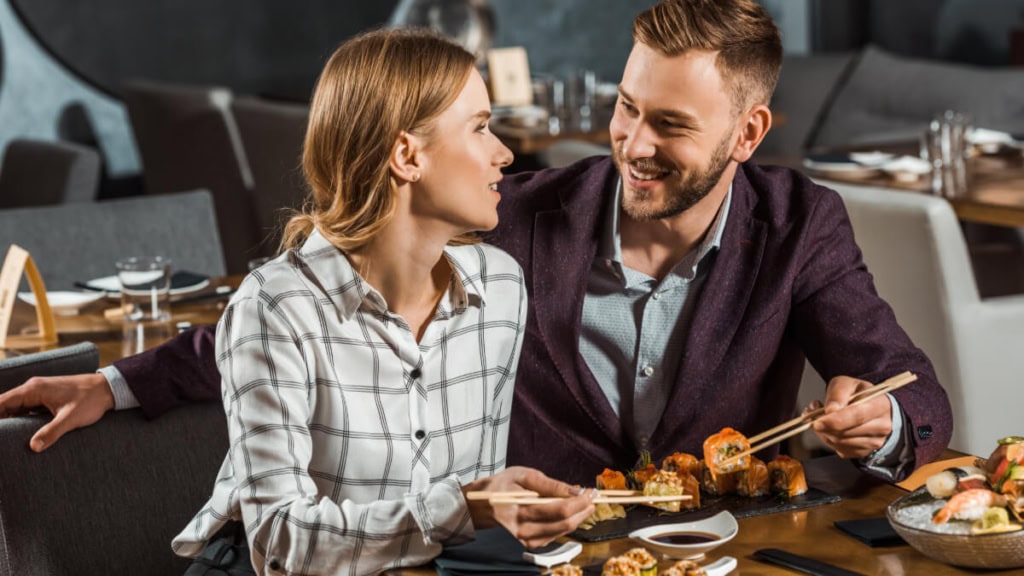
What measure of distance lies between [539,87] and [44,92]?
8.68 feet

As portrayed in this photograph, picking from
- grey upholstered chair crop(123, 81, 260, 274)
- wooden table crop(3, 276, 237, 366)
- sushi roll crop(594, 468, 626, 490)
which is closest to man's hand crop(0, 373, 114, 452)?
wooden table crop(3, 276, 237, 366)

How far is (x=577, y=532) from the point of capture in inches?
64.2

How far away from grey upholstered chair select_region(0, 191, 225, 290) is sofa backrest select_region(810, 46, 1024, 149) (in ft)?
8.50

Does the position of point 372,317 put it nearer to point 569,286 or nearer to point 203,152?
point 569,286

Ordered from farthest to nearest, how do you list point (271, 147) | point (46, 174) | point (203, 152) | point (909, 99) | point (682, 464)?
point (909, 99), point (203, 152), point (271, 147), point (46, 174), point (682, 464)

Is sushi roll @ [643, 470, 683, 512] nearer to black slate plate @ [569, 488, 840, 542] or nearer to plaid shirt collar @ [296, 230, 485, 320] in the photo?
black slate plate @ [569, 488, 840, 542]

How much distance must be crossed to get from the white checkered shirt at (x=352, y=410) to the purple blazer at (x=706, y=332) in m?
0.11

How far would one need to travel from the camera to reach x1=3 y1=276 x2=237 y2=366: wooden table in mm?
2746

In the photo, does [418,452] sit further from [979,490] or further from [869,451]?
[979,490]

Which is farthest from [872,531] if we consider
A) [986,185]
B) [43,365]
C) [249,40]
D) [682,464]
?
[249,40]

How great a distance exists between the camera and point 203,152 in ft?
19.0

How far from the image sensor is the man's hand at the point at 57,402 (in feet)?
6.85

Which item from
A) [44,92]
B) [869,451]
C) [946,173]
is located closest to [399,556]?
[869,451]

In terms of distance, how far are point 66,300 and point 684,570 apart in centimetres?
205
